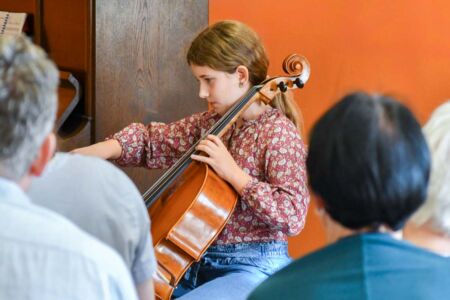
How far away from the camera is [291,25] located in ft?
9.41

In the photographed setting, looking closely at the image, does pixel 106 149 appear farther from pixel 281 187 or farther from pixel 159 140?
pixel 281 187

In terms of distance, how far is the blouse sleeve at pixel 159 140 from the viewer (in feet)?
7.01

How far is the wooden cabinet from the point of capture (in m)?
2.33

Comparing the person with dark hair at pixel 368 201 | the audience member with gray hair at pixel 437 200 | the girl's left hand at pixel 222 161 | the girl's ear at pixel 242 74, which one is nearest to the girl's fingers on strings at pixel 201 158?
the girl's left hand at pixel 222 161

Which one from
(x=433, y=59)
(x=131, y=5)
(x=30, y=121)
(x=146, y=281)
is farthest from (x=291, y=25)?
(x=30, y=121)

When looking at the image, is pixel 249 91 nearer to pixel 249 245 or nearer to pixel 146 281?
pixel 249 245

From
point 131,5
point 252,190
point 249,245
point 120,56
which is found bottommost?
point 249,245

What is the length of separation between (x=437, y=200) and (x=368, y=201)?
332mm

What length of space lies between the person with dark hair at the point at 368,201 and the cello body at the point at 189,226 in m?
0.77

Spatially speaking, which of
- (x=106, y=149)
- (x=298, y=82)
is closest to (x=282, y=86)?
(x=298, y=82)

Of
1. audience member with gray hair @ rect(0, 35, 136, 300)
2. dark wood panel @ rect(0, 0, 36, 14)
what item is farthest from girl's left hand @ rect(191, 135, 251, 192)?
dark wood panel @ rect(0, 0, 36, 14)

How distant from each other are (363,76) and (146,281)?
1836 millimetres

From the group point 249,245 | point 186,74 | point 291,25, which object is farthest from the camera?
point 291,25

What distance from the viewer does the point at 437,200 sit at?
1.25 metres
